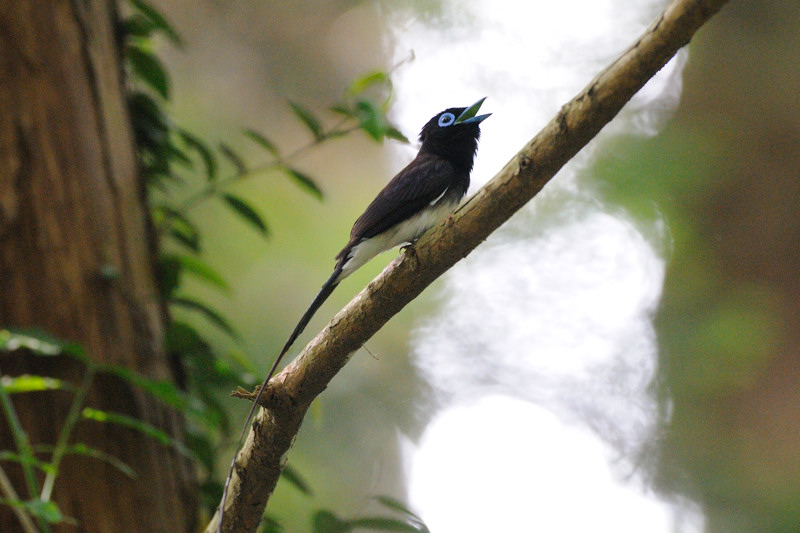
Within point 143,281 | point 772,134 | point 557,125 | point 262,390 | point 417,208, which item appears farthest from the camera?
point 772,134

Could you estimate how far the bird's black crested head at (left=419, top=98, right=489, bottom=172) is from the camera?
2314 millimetres

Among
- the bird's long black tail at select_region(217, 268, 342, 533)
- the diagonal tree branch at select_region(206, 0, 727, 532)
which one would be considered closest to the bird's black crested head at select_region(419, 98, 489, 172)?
the bird's long black tail at select_region(217, 268, 342, 533)

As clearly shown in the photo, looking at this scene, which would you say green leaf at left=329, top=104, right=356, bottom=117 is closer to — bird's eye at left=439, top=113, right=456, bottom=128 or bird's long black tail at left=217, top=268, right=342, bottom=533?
bird's eye at left=439, top=113, right=456, bottom=128

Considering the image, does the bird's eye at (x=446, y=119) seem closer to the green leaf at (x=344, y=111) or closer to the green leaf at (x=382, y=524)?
the green leaf at (x=344, y=111)

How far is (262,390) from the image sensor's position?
1574 mm

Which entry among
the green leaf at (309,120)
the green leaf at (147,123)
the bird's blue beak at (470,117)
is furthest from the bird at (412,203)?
the green leaf at (147,123)

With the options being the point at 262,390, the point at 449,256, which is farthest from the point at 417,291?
the point at 262,390

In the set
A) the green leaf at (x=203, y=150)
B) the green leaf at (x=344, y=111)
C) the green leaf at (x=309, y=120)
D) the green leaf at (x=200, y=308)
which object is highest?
the green leaf at (x=309, y=120)

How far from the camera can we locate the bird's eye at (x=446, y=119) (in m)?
2.31

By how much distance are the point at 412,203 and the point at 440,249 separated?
619 millimetres

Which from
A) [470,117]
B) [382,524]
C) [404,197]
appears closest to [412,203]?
[404,197]

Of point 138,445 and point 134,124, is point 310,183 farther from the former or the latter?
A: point 138,445

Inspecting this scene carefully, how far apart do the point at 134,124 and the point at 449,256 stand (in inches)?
80.4

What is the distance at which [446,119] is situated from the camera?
2324 millimetres
